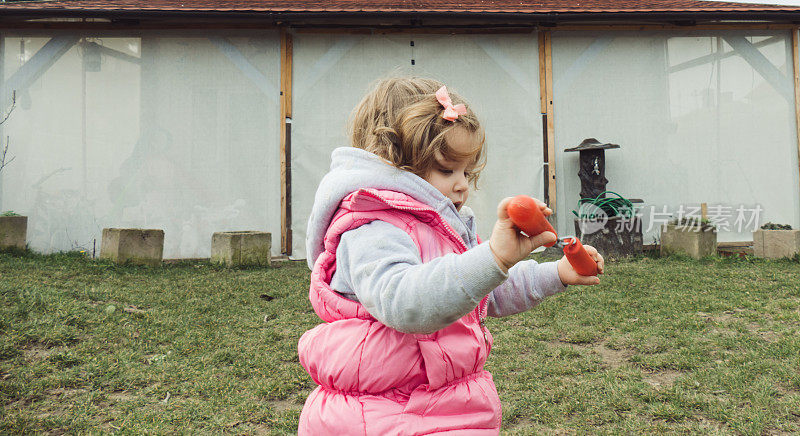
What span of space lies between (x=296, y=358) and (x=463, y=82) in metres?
6.43

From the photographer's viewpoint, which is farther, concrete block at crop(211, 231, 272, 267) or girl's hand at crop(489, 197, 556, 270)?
concrete block at crop(211, 231, 272, 267)

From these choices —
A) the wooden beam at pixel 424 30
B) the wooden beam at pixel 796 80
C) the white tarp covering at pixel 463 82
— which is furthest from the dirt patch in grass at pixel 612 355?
the wooden beam at pixel 796 80

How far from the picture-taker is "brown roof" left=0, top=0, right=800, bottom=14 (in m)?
8.42

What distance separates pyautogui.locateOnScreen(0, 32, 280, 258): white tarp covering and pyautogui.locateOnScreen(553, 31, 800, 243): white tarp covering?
4.85 metres

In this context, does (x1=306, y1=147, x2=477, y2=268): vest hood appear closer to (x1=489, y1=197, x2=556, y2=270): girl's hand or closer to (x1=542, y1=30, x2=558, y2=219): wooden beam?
(x1=489, y1=197, x2=556, y2=270): girl's hand

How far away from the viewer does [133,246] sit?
7.09 metres

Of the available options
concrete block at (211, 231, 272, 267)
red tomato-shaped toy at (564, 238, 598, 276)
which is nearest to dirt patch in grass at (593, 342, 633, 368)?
red tomato-shaped toy at (564, 238, 598, 276)

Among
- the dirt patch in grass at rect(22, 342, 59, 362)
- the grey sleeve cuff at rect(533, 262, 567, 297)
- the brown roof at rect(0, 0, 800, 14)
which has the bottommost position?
the dirt patch in grass at rect(22, 342, 59, 362)

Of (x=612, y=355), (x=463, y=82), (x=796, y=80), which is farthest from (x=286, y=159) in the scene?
(x=796, y=80)

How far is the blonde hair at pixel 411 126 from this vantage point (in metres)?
1.35

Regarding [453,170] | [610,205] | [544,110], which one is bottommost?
[453,170]

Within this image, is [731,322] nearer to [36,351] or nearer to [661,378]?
[661,378]

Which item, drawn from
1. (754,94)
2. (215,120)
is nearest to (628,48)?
(754,94)

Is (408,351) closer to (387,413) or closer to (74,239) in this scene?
(387,413)
